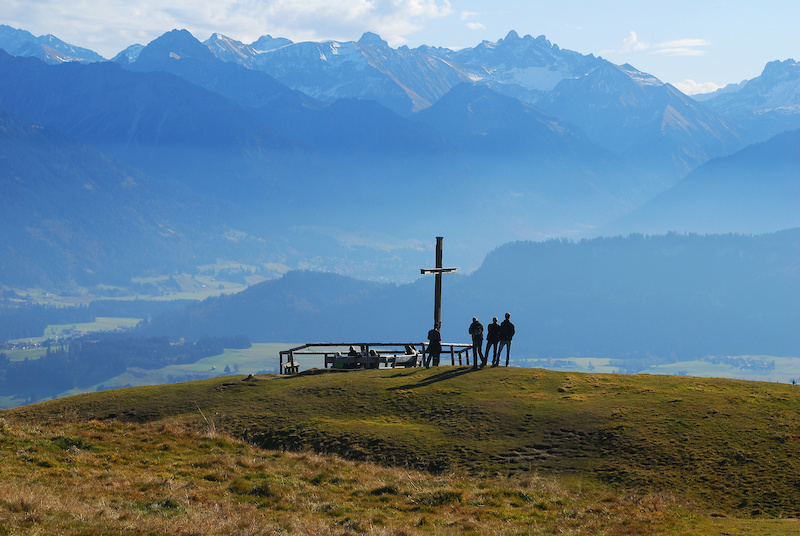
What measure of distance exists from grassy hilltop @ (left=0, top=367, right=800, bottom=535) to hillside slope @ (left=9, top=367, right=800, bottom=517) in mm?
100

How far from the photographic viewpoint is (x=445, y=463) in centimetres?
2956

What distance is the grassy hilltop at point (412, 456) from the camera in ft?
68.3

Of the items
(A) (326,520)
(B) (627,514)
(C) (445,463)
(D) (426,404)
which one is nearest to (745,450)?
(B) (627,514)

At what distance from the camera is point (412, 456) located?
30.3m

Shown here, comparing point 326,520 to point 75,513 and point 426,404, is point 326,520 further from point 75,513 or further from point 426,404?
point 426,404

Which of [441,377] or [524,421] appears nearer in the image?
[524,421]

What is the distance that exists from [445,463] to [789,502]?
39.0 feet

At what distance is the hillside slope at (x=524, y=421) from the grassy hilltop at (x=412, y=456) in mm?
100

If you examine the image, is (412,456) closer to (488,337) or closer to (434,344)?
(488,337)

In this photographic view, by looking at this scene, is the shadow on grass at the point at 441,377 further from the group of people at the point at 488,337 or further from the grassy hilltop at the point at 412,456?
the group of people at the point at 488,337

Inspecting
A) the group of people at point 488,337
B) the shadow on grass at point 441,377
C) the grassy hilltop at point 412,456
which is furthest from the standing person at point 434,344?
the shadow on grass at point 441,377

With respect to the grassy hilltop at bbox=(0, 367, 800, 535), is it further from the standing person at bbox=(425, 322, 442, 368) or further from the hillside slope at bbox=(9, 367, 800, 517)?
the standing person at bbox=(425, 322, 442, 368)

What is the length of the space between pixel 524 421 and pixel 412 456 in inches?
229

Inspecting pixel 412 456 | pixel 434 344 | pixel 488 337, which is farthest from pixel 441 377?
pixel 412 456
